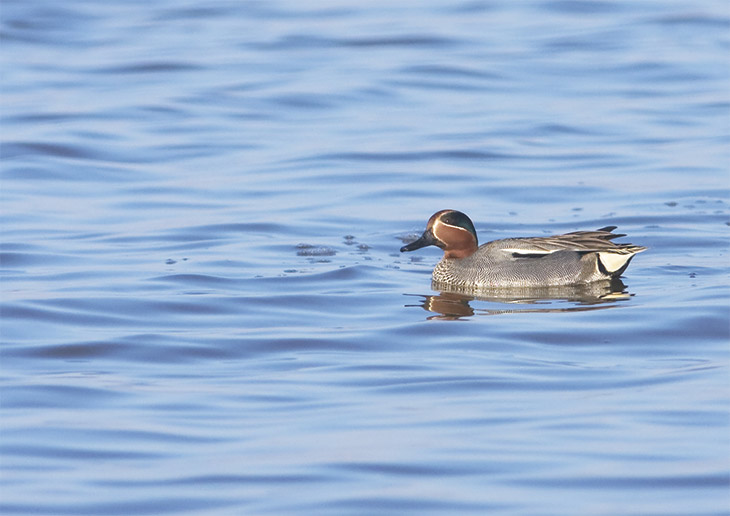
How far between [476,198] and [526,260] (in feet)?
12.7

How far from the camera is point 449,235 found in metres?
12.1

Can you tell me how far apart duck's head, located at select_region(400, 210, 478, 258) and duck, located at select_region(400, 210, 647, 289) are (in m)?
0.18

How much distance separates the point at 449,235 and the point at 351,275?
894 millimetres

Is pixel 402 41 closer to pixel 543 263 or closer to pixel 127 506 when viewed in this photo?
pixel 543 263

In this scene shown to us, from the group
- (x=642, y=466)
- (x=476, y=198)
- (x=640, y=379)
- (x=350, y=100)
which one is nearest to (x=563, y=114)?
(x=350, y=100)

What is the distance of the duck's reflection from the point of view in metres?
10.7

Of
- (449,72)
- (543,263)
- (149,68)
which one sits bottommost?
(543,263)

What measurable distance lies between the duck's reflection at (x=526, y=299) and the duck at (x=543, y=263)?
60mm

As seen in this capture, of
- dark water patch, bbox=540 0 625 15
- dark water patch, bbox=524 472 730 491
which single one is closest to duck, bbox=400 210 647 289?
dark water patch, bbox=524 472 730 491

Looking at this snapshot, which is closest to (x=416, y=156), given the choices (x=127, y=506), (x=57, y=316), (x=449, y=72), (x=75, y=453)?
(x=449, y=72)

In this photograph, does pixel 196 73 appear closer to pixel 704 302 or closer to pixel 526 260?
pixel 526 260

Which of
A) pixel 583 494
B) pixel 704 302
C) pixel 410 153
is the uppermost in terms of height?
pixel 410 153

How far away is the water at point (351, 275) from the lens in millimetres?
6715

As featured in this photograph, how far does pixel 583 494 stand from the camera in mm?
6316
